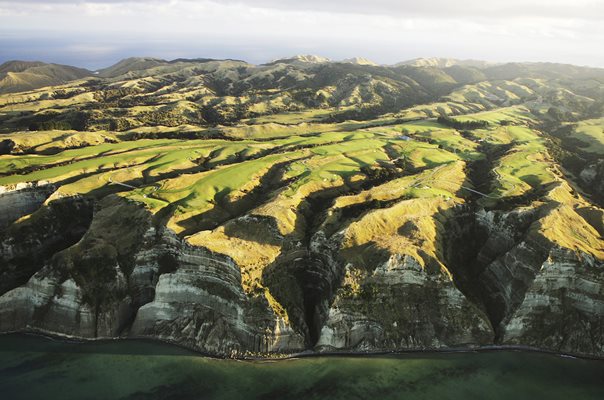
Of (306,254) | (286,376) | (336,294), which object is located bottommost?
(286,376)

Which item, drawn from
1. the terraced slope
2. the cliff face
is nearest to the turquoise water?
the cliff face

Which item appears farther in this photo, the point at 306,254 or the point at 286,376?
the point at 306,254

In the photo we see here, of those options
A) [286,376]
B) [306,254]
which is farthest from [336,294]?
[286,376]

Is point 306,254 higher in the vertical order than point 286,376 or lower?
higher

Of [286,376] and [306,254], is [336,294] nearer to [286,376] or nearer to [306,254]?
[306,254]

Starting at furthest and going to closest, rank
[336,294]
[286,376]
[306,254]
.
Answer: [306,254] → [336,294] → [286,376]

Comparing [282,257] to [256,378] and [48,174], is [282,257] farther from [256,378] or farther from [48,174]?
[48,174]

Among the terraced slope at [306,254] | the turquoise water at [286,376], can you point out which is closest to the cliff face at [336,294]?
the terraced slope at [306,254]

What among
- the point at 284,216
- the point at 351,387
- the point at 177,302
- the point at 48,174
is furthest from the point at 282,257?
the point at 48,174

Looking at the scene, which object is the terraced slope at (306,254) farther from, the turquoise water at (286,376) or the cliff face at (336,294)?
the turquoise water at (286,376)
